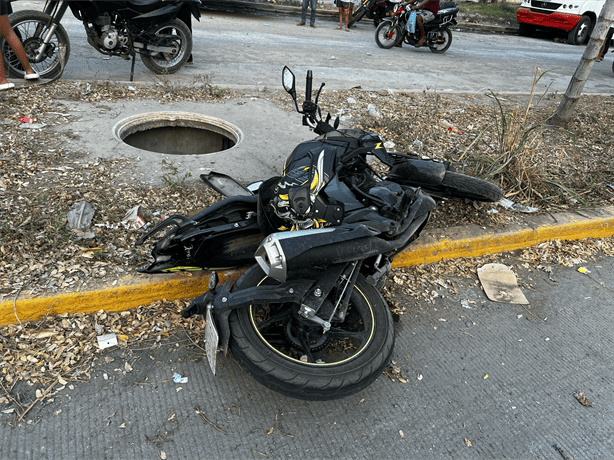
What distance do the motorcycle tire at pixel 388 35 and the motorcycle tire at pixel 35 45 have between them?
758cm

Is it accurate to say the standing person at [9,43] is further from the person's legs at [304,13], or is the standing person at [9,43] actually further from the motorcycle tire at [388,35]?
the person's legs at [304,13]

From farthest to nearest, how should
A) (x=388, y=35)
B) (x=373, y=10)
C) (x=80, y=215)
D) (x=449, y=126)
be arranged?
(x=373, y=10) → (x=388, y=35) → (x=449, y=126) → (x=80, y=215)

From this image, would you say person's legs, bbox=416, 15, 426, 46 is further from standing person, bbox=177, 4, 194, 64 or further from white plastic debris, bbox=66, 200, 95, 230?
white plastic debris, bbox=66, 200, 95, 230

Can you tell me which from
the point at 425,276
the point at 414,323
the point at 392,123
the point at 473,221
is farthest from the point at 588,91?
the point at 414,323

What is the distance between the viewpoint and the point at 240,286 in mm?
2350

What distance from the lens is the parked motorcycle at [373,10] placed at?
13.5 m

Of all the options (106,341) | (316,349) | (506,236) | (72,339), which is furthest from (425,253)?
(72,339)

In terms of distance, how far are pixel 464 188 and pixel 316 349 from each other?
1841 mm

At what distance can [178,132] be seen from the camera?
5.29 meters

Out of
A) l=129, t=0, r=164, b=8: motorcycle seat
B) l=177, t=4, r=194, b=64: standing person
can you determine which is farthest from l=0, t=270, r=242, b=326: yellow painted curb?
l=177, t=4, r=194, b=64: standing person

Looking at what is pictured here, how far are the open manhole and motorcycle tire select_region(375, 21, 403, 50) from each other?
731 centimetres

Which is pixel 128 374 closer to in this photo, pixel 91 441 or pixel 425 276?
pixel 91 441

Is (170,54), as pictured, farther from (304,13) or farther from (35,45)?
(304,13)

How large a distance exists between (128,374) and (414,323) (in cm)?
171
